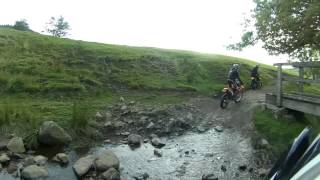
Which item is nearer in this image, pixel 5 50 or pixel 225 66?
pixel 5 50

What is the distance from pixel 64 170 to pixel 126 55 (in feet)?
67.4

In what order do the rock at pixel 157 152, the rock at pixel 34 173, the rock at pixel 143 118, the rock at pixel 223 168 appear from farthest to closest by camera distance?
the rock at pixel 143 118, the rock at pixel 157 152, the rock at pixel 223 168, the rock at pixel 34 173

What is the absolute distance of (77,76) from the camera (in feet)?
78.3

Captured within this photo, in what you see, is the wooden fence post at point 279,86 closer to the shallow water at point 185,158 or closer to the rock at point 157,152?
the shallow water at point 185,158

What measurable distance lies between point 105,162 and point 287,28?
7839 millimetres

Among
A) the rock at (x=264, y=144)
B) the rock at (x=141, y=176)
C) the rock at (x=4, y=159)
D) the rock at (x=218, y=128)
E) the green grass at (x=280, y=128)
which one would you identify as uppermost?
the green grass at (x=280, y=128)

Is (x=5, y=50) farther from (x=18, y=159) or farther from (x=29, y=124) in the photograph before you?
(x=18, y=159)

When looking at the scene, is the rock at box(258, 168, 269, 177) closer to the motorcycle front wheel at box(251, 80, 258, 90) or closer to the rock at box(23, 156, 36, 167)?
the rock at box(23, 156, 36, 167)

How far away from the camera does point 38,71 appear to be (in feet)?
77.1

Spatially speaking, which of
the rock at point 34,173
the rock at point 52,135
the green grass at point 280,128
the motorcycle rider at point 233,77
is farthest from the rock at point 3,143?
the motorcycle rider at point 233,77

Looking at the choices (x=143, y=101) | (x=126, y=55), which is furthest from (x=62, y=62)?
(x=143, y=101)

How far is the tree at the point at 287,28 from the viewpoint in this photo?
43.5 feet

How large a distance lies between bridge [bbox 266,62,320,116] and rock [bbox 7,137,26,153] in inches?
349

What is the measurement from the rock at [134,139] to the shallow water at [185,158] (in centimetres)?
25
